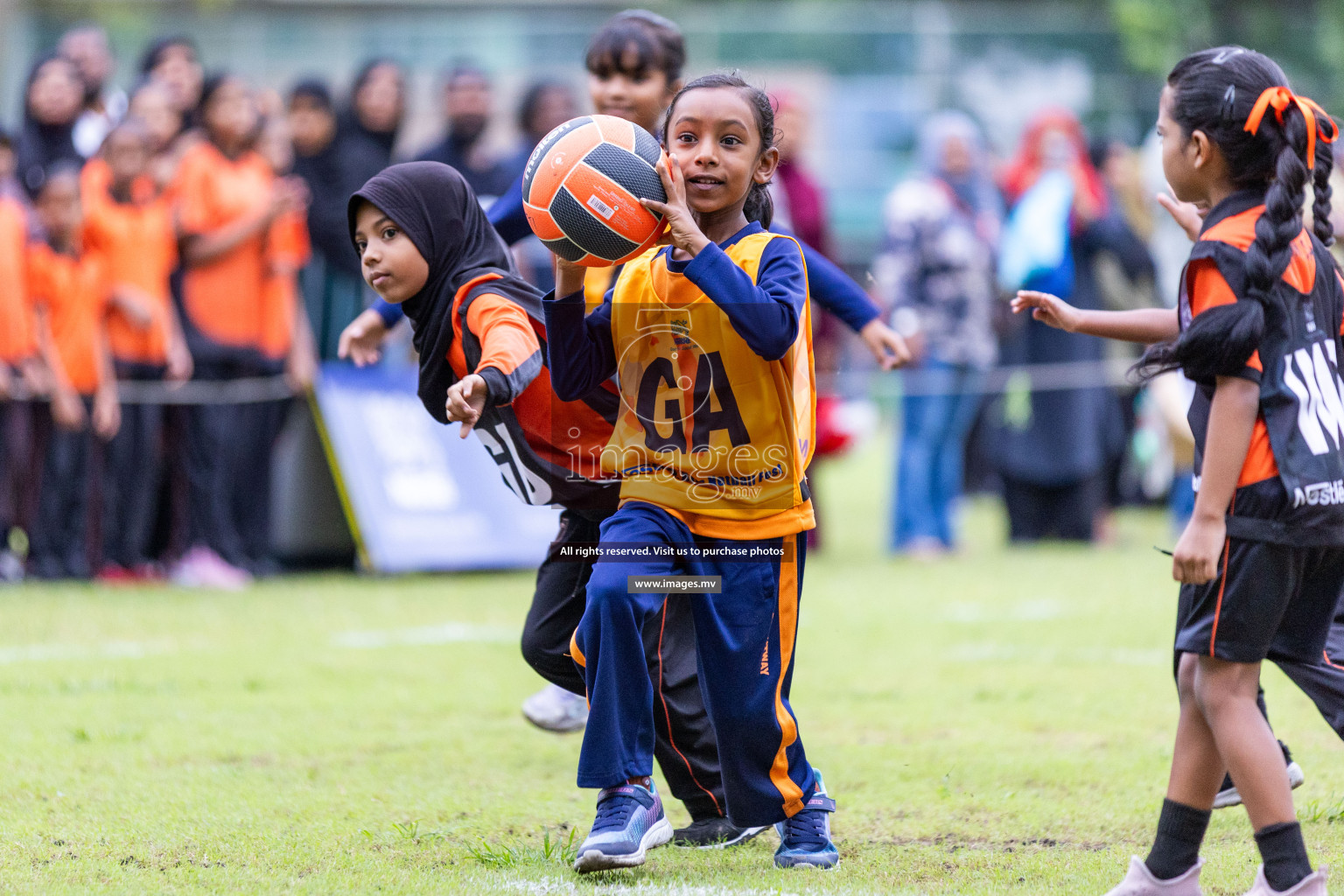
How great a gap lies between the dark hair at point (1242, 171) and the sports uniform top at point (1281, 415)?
0.12 ft

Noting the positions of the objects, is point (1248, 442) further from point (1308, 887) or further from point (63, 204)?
point (63, 204)

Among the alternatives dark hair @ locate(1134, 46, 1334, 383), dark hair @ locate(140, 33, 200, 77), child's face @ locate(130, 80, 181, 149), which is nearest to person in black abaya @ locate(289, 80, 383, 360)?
dark hair @ locate(140, 33, 200, 77)

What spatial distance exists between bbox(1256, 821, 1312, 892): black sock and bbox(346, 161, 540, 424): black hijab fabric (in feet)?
7.02

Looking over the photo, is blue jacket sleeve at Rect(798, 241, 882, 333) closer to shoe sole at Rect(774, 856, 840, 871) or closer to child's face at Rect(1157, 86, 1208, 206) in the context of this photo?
child's face at Rect(1157, 86, 1208, 206)

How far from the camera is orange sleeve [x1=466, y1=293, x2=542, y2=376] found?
3.71 meters

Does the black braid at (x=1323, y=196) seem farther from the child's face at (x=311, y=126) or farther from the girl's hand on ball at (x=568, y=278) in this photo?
the child's face at (x=311, y=126)

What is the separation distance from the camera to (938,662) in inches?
264

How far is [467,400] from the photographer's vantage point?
3447mm

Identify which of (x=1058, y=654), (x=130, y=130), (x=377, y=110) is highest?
(x=377, y=110)

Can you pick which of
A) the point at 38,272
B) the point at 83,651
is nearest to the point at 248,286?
the point at 38,272

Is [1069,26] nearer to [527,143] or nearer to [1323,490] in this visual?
[527,143]

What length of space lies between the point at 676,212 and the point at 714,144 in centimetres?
27

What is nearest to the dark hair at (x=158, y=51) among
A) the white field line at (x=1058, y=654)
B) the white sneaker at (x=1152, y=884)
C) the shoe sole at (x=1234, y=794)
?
the white field line at (x=1058, y=654)

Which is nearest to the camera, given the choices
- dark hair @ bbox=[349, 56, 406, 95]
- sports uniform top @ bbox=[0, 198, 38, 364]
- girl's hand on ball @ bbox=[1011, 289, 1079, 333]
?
girl's hand on ball @ bbox=[1011, 289, 1079, 333]
